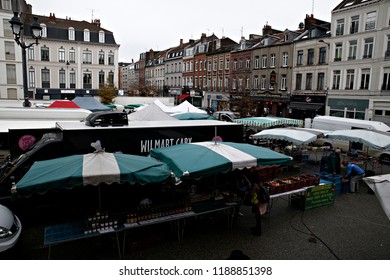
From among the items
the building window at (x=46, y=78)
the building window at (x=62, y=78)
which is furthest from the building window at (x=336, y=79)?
the building window at (x=46, y=78)

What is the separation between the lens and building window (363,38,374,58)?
29312mm

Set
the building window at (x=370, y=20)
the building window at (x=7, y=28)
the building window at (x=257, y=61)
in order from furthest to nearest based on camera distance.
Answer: the building window at (x=257, y=61), the building window at (x=7, y=28), the building window at (x=370, y=20)

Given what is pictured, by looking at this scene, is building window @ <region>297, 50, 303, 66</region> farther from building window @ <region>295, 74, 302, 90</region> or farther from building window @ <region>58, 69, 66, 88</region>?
building window @ <region>58, 69, 66, 88</region>

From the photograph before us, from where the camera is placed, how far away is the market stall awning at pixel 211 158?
6789 millimetres

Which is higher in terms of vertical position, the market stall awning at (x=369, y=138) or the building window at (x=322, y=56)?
the building window at (x=322, y=56)

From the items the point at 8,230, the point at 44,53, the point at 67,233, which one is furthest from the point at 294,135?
the point at 44,53

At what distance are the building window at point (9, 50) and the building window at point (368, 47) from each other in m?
41.1

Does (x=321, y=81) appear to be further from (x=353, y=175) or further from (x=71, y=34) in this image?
(x=71, y=34)

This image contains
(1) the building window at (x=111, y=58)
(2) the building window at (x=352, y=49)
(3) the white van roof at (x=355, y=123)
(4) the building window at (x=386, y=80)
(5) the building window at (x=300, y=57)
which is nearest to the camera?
(3) the white van roof at (x=355, y=123)

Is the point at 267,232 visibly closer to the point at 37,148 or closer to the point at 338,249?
the point at 338,249

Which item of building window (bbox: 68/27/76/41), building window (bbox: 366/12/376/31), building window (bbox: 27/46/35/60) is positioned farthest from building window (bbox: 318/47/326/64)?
building window (bbox: 27/46/35/60)

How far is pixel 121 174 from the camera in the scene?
6.02m

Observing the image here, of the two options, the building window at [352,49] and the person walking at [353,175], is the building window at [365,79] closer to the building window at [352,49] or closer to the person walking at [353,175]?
the building window at [352,49]

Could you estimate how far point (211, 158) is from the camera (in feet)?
23.4
